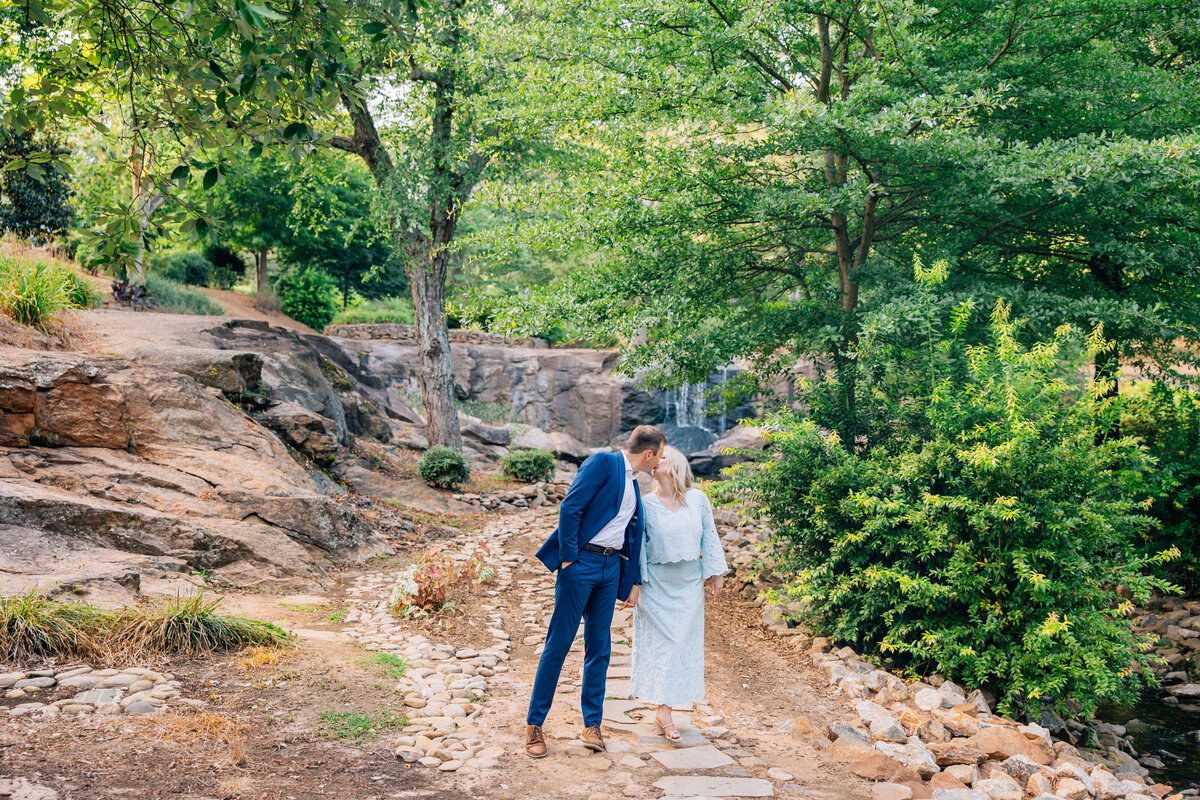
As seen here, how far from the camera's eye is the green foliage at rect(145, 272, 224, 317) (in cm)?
1770

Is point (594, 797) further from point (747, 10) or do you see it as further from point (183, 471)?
point (747, 10)

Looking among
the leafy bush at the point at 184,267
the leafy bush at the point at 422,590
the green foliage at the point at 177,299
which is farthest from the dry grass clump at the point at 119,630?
the leafy bush at the point at 184,267

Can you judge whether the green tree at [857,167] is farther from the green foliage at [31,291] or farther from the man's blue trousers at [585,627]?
the green foliage at [31,291]

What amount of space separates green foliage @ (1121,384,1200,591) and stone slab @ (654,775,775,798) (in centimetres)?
758

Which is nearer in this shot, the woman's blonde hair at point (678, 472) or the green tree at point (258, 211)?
the woman's blonde hair at point (678, 472)

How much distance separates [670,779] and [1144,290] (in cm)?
A: 758

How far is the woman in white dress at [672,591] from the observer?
4.55 m

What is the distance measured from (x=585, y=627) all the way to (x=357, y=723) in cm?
136

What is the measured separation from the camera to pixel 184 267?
920 inches

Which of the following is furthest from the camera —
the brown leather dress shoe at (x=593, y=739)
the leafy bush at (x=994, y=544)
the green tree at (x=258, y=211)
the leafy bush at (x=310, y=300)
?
the leafy bush at (x=310, y=300)

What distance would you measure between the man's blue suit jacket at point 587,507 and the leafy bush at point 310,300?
71.8 ft

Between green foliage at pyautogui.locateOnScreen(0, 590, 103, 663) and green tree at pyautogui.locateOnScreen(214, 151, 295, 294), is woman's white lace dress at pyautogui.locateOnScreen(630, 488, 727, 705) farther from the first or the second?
green tree at pyautogui.locateOnScreen(214, 151, 295, 294)

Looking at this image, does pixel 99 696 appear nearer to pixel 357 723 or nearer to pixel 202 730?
pixel 202 730

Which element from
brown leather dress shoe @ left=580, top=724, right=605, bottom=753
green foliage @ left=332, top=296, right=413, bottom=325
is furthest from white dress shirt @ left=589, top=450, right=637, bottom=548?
green foliage @ left=332, top=296, right=413, bottom=325
